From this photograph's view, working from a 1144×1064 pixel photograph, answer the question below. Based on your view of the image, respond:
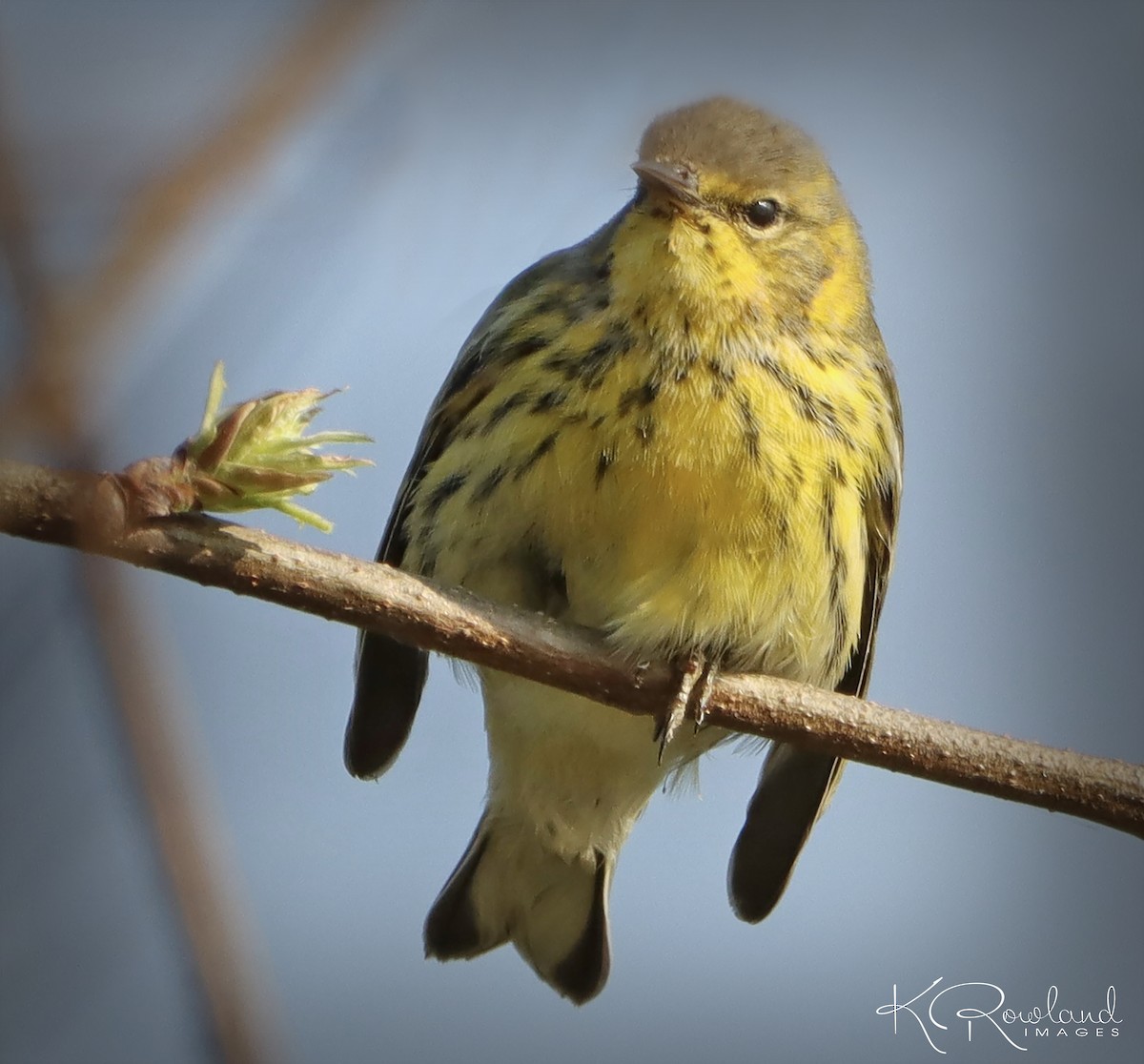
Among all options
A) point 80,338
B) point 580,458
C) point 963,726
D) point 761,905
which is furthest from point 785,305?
point 80,338

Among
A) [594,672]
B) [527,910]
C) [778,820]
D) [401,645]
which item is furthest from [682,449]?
[527,910]

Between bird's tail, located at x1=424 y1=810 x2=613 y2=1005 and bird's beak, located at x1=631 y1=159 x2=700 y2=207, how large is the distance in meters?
2.02

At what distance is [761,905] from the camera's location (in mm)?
4219

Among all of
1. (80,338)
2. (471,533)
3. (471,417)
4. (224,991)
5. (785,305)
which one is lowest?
(224,991)

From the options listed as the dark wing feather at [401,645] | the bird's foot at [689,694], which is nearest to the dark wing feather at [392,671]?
the dark wing feather at [401,645]

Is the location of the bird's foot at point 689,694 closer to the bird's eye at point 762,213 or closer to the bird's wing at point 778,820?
the bird's wing at point 778,820

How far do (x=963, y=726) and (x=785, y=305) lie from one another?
130 centimetres

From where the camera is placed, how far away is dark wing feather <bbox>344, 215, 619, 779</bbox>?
3816mm

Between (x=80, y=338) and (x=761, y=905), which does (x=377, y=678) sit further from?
(x=80, y=338)

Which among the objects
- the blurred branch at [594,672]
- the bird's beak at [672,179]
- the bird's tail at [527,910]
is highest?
the bird's beak at [672,179]

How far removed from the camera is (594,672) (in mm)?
2799

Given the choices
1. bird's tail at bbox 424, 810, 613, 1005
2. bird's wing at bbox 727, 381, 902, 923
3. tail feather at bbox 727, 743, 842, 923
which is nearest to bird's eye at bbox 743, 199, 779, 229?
bird's wing at bbox 727, 381, 902, 923

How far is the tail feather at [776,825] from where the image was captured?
4.16 meters

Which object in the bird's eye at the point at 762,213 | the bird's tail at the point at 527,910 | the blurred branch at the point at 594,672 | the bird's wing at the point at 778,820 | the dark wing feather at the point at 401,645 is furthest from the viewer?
the bird's tail at the point at 527,910
